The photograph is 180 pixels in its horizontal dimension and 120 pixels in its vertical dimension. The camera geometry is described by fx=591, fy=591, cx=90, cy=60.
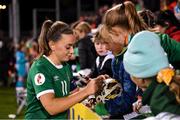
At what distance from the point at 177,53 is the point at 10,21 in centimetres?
2369

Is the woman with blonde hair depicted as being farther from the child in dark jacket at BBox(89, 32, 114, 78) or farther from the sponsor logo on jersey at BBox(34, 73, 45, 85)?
the child in dark jacket at BBox(89, 32, 114, 78)

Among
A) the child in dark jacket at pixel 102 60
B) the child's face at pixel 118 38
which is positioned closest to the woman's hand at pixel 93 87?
the child's face at pixel 118 38

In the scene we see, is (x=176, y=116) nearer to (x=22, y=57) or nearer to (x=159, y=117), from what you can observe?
(x=159, y=117)

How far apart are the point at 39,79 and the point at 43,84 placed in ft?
0.20

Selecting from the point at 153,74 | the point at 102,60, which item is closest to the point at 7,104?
the point at 102,60

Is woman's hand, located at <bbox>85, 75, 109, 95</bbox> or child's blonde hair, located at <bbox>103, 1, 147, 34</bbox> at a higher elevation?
child's blonde hair, located at <bbox>103, 1, 147, 34</bbox>

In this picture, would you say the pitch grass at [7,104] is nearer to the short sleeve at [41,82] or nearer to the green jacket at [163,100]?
the short sleeve at [41,82]

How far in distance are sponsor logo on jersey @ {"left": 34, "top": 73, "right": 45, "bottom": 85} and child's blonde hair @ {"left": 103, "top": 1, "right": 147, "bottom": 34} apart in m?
0.70

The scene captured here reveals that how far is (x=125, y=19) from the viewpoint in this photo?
4.54 m

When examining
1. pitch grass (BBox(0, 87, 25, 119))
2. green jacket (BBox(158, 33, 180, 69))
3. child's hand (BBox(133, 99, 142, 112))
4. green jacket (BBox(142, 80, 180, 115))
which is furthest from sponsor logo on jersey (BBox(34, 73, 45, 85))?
pitch grass (BBox(0, 87, 25, 119))

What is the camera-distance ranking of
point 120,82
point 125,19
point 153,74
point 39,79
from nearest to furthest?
point 153,74, point 125,19, point 120,82, point 39,79

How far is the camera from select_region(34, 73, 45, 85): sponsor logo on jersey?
4.80 m

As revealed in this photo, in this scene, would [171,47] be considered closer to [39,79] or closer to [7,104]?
[39,79]

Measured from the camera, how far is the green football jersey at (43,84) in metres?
4.80
